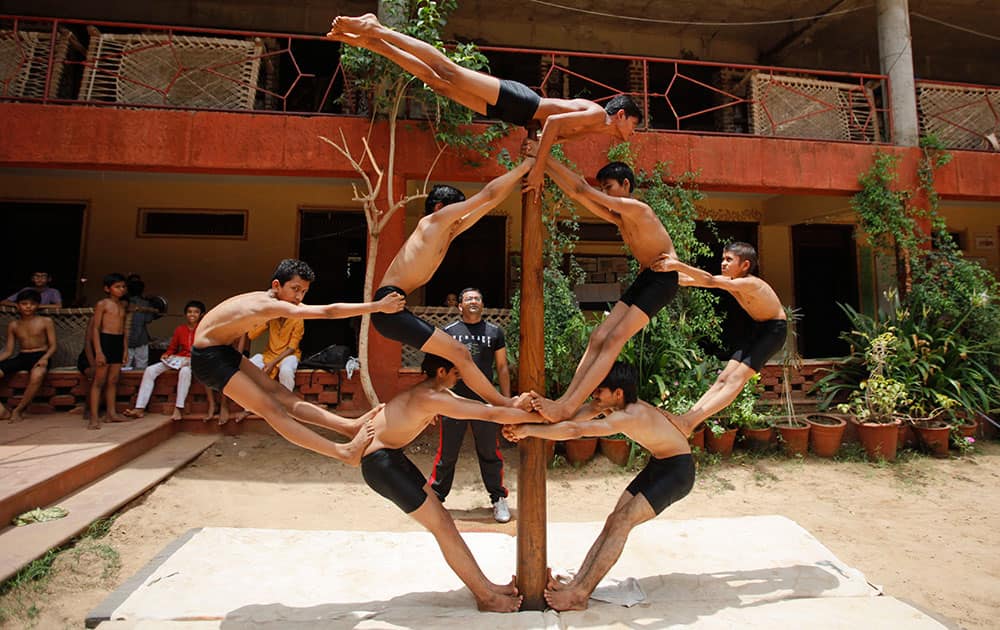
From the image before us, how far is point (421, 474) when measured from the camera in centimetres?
294

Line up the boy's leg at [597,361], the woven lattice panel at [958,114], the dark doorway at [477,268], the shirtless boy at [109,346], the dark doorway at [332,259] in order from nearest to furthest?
the boy's leg at [597,361]
the shirtless boy at [109,346]
the woven lattice panel at [958,114]
the dark doorway at [332,259]
the dark doorway at [477,268]

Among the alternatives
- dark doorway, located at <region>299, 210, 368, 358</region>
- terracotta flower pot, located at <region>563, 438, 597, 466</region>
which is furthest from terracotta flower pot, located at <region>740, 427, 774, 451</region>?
dark doorway, located at <region>299, 210, 368, 358</region>

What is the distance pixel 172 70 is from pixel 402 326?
633 centimetres

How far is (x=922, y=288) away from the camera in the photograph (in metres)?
7.06

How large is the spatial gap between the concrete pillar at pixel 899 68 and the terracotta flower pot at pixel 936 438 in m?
3.88

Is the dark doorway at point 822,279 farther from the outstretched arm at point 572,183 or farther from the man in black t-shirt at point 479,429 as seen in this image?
the outstretched arm at point 572,183

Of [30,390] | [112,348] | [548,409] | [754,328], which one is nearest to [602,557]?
[548,409]

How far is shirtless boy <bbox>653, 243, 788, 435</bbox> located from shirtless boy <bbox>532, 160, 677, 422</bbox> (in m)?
0.41

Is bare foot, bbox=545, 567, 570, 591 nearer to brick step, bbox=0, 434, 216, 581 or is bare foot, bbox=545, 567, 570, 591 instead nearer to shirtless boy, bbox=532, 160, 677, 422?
shirtless boy, bbox=532, 160, 677, 422

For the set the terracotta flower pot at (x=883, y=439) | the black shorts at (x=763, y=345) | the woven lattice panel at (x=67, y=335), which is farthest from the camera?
the woven lattice panel at (x=67, y=335)

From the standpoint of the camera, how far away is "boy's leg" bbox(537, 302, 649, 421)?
2.98 metres

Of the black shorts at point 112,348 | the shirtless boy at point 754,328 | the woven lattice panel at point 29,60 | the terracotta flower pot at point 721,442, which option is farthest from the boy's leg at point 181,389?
the terracotta flower pot at point 721,442

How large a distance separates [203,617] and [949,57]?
15389 millimetres

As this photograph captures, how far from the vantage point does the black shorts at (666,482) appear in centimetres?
317
